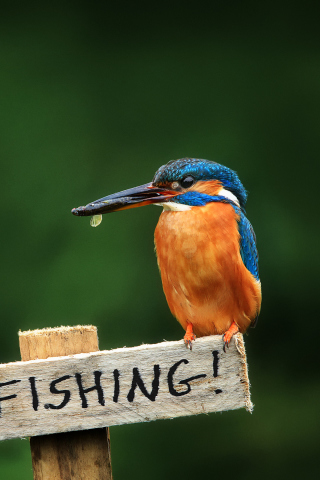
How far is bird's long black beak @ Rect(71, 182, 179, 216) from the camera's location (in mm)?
1498

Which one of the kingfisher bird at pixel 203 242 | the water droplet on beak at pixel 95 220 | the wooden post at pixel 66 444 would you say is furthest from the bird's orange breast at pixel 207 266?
the wooden post at pixel 66 444

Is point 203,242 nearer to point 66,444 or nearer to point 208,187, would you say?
point 208,187

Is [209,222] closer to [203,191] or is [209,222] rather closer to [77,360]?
[203,191]

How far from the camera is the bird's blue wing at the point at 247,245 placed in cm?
179

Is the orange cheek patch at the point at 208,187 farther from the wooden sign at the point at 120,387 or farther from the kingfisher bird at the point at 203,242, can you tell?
the wooden sign at the point at 120,387

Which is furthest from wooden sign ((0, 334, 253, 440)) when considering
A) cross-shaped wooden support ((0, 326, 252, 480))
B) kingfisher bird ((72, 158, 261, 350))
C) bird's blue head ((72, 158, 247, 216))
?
bird's blue head ((72, 158, 247, 216))

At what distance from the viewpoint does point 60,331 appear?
4.75 ft

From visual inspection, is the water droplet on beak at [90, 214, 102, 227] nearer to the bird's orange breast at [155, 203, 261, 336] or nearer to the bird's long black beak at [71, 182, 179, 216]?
the bird's long black beak at [71, 182, 179, 216]

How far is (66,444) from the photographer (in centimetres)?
144

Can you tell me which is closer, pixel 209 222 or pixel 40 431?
pixel 40 431

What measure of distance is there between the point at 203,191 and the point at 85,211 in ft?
1.43

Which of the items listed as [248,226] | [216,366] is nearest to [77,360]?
[216,366]

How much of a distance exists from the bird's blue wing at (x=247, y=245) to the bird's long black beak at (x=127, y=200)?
0.85 feet

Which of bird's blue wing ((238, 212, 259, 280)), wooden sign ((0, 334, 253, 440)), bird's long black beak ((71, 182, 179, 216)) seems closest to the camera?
wooden sign ((0, 334, 253, 440))
